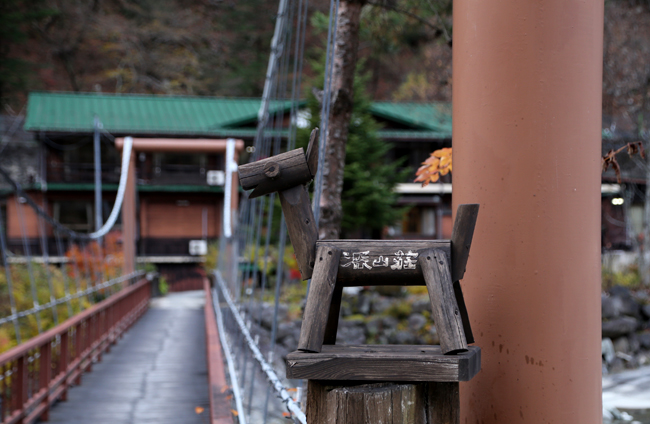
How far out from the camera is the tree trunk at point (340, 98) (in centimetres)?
432

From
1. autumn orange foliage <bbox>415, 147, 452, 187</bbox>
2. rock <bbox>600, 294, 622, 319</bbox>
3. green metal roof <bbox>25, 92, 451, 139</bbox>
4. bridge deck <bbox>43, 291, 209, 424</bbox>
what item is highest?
green metal roof <bbox>25, 92, 451, 139</bbox>

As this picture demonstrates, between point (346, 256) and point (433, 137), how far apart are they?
20.1m

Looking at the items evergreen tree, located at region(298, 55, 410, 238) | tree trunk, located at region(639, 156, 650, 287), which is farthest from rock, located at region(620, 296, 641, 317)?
evergreen tree, located at region(298, 55, 410, 238)

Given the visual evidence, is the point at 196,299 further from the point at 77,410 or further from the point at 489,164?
the point at 489,164

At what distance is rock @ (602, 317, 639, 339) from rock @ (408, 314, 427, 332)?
11.1ft

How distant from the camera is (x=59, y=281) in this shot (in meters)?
10.2

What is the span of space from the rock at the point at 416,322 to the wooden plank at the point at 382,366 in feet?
31.7

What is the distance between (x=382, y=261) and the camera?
130 centimetres

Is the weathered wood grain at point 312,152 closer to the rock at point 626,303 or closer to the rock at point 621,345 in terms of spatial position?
the rock at point 621,345

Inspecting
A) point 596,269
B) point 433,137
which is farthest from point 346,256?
point 433,137

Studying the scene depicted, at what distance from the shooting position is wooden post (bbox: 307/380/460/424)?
3.70 feet

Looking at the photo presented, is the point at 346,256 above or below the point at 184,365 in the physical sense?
above

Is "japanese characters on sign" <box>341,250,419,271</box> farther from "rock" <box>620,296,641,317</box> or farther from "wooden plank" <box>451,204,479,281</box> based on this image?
"rock" <box>620,296,641,317</box>

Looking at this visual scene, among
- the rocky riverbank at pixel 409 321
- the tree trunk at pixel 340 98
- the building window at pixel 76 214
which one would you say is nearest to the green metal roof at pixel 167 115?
the building window at pixel 76 214
